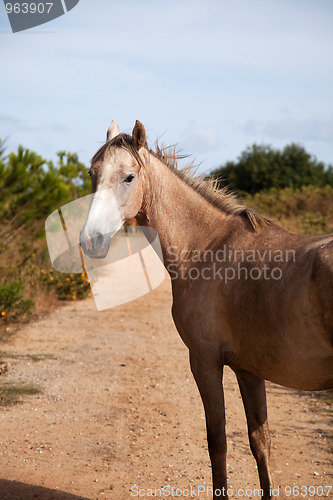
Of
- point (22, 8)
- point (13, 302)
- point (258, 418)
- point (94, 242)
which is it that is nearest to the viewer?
point (94, 242)

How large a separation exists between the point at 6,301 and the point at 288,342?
6728 mm

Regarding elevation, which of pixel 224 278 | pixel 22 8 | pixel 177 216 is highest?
pixel 22 8

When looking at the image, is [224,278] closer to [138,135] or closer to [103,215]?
[103,215]

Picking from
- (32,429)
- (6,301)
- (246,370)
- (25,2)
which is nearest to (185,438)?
(32,429)

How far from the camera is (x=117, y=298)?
37.4 feet

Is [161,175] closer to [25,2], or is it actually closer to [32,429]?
[32,429]

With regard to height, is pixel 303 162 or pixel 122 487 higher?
pixel 122 487

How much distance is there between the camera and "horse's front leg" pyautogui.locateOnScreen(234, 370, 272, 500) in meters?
3.58

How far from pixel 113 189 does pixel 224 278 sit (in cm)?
95

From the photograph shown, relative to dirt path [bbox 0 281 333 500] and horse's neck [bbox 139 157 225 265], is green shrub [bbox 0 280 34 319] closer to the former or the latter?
dirt path [bbox 0 281 333 500]

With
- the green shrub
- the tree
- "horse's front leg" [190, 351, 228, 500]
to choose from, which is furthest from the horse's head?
the tree

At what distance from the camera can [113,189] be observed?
3.27m

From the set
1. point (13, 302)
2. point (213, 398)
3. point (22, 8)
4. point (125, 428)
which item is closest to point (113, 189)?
point (213, 398)

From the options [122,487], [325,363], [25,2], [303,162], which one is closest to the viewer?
[325,363]
